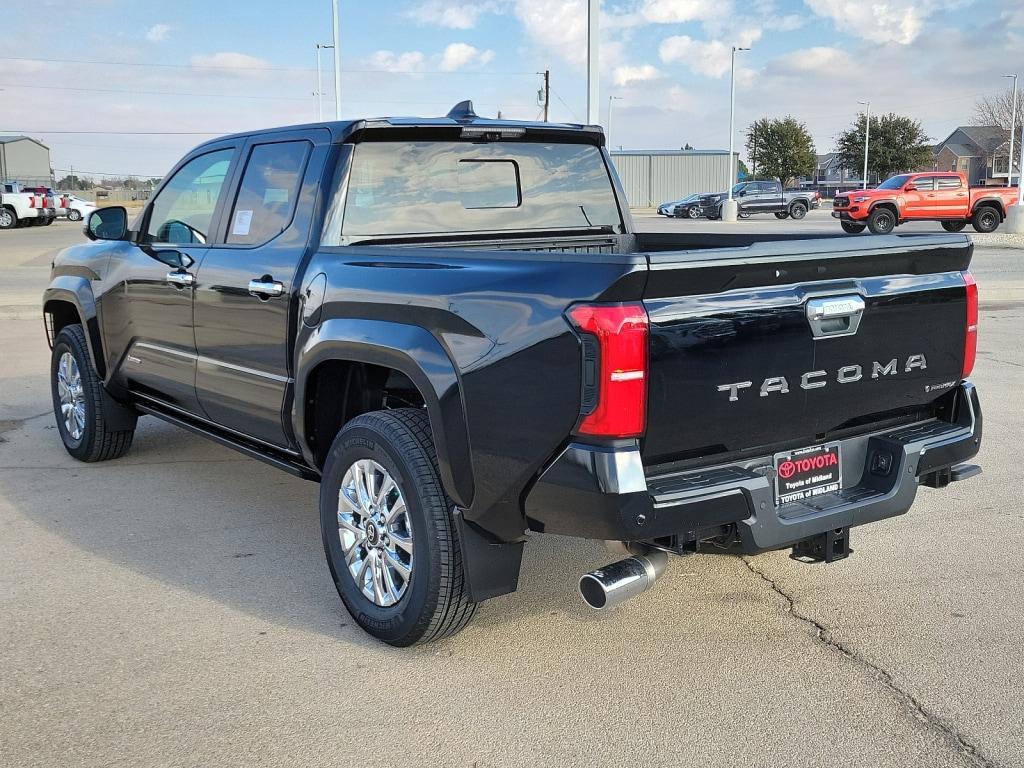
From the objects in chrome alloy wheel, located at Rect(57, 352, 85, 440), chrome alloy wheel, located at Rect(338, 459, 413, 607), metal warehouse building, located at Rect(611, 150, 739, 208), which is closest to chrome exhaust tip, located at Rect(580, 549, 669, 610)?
chrome alloy wheel, located at Rect(338, 459, 413, 607)

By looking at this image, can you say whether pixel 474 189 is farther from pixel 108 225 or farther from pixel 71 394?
pixel 71 394

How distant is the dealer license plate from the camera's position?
3295 millimetres

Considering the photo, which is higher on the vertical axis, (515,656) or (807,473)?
(807,473)

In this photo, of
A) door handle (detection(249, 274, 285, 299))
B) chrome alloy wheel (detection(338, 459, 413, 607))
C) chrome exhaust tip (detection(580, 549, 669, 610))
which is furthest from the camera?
door handle (detection(249, 274, 285, 299))

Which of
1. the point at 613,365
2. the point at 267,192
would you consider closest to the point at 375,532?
the point at 613,365

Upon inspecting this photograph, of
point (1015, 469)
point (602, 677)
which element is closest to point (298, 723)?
point (602, 677)

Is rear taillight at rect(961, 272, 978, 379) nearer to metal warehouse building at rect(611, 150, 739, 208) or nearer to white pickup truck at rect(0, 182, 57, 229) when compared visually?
white pickup truck at rect(0, 182, 57, 229)

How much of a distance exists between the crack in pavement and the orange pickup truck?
2633cm

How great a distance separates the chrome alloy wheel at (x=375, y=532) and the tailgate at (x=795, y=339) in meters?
1.04

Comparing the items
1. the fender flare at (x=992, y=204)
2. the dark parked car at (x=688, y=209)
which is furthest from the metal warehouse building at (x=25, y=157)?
the fender flare at (x=992, y=204)

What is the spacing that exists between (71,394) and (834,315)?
15.8 ft

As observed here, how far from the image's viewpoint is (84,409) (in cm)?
614

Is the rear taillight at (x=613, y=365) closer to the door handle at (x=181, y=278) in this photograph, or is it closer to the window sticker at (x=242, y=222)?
the window sticker at (x=242, y=222)

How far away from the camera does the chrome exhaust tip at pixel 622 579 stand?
3.14 metres
